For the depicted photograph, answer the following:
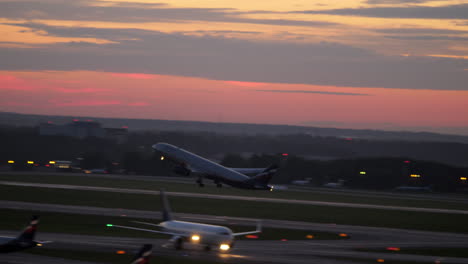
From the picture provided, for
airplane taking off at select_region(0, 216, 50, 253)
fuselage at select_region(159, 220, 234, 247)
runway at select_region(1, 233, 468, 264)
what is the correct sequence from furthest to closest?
fuselage at select_region(159, 220, 234, 247)
runway at select_region(1, 233, 468, 264)
airplane taking off at select_region(0, 216, 50, 253)

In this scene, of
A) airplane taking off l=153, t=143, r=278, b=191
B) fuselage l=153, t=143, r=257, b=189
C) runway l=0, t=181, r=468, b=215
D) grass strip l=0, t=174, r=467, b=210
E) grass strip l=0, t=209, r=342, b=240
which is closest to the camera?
grass strip l=0, t=209, r=342, b=240

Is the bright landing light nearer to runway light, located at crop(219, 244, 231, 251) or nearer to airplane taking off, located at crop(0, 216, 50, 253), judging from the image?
runway light, located at crop(219, 244, 231, 251)

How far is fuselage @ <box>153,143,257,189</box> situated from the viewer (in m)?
96.2

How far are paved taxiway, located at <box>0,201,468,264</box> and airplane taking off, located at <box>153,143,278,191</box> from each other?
9.81 metres

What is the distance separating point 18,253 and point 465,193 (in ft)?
403

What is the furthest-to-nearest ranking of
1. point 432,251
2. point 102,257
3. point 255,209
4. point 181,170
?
point 181,170, point 255,209, point 432,251, point 102,257

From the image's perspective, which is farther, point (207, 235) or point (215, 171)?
point (215, 171)

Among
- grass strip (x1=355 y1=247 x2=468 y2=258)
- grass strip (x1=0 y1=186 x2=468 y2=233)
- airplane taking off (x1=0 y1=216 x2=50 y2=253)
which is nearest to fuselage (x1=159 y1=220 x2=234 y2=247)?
airplane taking off (x1=0 y1=216 x2=50 y2=253)

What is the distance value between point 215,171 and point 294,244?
113 feet

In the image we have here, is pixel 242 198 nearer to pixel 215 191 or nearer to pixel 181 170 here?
pixel 215 191

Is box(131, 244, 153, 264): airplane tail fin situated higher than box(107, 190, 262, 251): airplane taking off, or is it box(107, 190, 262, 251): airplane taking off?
box(107, 190, 262, 251): airplane taking off

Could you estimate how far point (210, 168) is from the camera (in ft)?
327

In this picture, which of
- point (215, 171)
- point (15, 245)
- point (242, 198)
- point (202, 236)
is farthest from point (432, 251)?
point (242, 198)

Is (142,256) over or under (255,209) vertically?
under
